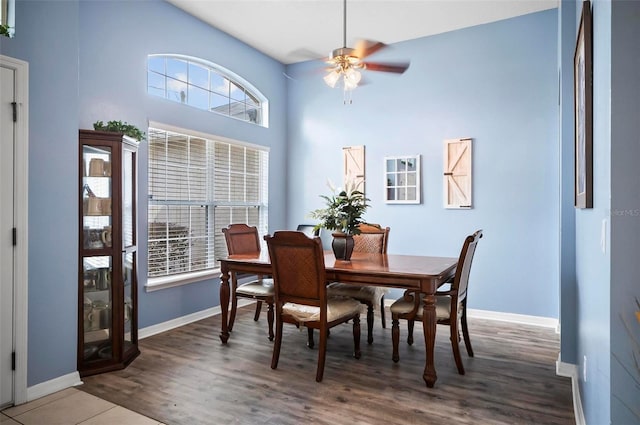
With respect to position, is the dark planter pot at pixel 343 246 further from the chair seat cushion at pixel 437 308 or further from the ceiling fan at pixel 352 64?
the ceiling fan at pixel 352 64

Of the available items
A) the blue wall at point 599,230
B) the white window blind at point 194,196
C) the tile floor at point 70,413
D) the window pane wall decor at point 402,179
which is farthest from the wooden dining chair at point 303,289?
the window pane wall decor at point 402,179

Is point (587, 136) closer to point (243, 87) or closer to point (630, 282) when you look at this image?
point (630, 282)

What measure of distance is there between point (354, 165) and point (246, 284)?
221cm

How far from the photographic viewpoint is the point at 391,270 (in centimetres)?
287

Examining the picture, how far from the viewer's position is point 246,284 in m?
3.96

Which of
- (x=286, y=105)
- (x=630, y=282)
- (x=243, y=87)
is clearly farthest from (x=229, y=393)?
(x=286, y=105)

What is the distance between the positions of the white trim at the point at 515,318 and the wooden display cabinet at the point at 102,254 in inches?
139

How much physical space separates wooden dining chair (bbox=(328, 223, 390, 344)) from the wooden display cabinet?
70.4 inches

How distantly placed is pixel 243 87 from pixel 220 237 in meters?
1.96

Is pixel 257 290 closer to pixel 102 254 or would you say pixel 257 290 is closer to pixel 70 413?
pixel 102 254

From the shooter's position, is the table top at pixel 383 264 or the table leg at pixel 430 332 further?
the table top at pixel 383 264

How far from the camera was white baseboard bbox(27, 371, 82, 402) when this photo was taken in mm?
2567

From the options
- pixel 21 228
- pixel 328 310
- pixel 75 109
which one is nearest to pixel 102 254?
pixel 21 228

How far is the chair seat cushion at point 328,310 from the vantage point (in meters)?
2.91
